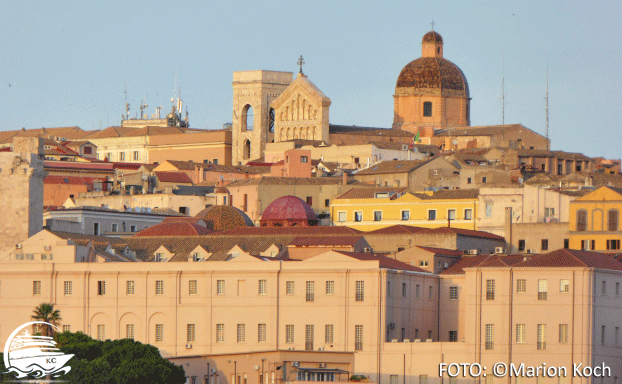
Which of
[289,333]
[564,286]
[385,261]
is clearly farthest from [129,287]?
[564,286]

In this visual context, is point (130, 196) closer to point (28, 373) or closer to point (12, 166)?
point (12, 166)

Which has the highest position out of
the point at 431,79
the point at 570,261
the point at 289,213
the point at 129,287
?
the point at 431,79

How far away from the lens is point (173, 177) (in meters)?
121

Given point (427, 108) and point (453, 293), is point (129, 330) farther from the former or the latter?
point (427, 108)

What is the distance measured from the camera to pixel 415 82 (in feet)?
468

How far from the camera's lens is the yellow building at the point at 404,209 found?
9725 centimetres

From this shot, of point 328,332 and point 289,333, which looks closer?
point 328,332

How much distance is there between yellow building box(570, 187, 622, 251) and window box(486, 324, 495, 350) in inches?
729

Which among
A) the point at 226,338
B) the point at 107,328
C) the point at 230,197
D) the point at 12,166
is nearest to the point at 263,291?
the point at 226,338

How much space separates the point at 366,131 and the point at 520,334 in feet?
223

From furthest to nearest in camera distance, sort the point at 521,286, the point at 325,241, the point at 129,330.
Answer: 1. the point at 325,241
2. the point at 129,330
3. the point at 521,286

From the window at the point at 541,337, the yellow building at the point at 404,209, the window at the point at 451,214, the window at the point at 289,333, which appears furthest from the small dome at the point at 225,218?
the window at the point at 541,337

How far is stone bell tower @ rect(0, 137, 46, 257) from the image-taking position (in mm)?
89938

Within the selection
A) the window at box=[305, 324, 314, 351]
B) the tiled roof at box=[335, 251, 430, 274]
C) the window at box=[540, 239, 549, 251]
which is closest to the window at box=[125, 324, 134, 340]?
the window at box=[305, 324, 314, 351]
